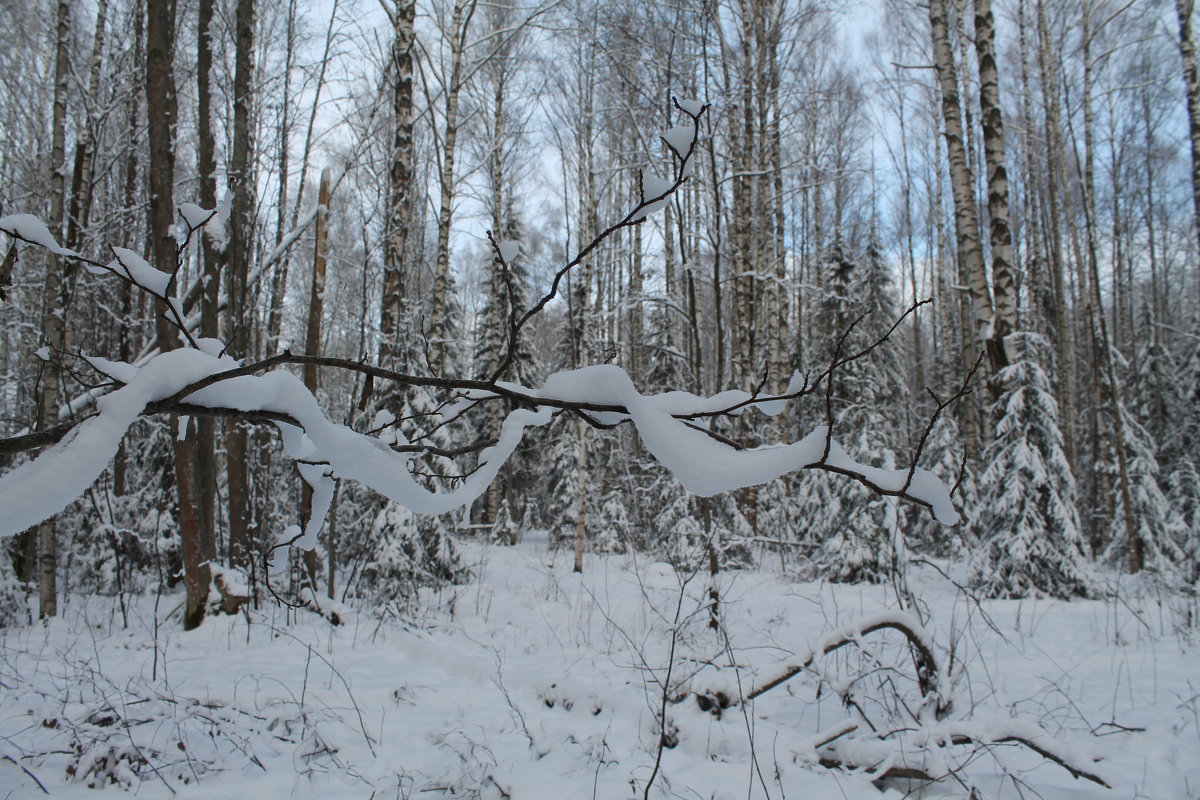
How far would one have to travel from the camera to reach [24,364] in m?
9.62

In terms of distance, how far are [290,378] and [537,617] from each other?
5.46 m

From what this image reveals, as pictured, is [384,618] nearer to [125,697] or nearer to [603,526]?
[125,697]

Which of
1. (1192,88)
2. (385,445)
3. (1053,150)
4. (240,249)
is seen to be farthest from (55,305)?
(1053,150)

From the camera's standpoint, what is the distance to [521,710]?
3.19 m

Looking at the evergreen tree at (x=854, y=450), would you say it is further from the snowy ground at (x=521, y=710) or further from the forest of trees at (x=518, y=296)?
the snowy ground at (x=521, y=710)

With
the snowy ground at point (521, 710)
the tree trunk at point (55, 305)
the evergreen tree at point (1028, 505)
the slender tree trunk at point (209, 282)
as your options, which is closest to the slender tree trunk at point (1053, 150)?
the evergreen tree at point (1028, 505)

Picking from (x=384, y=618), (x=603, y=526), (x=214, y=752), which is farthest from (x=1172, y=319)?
(x=214, y=752)

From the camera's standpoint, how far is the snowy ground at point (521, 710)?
2.31 metres

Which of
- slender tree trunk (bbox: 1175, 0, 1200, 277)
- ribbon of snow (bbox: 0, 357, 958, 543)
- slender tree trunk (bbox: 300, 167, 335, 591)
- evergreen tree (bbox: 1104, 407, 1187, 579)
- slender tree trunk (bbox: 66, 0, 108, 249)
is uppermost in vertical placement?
slender tree trunk (bbox: 1175, 0, 1200, 277)

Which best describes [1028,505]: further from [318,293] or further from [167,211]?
[167,211]

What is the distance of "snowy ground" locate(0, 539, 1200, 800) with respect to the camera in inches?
91.1

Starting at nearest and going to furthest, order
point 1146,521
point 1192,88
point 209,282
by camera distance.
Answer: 1. point 209,282
2. point 1192,88
3. point 1146,521

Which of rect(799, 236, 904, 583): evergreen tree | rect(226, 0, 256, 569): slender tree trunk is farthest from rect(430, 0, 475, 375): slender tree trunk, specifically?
rect(799, 236, 904, 583): evergreen tree

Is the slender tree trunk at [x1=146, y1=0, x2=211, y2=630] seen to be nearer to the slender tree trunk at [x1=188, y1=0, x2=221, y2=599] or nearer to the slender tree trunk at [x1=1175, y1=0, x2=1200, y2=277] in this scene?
the slender tree trunk at [x1=188, y1=0, x2=221, y2=599]
